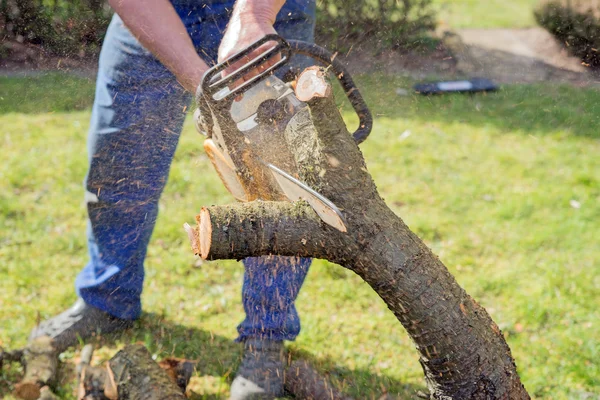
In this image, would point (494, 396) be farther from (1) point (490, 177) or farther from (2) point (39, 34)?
(2) point (39, 34)

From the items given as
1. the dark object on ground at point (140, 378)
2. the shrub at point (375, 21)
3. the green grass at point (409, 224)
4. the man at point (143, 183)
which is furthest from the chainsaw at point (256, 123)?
the shrub at point (375, 21)

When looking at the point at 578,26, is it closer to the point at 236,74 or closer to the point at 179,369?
the point at 179,369

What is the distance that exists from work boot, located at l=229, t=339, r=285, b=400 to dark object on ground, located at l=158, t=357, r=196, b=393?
0.57 ft

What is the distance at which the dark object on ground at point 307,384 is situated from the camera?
7.36 ft

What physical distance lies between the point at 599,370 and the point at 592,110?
314 centimetres

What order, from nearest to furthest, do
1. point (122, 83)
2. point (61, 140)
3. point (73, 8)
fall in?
1. point (122, 83)
2. point (61, 140)
3. point (73, 8)

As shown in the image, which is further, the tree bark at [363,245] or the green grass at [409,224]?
the green grass at [409,224]

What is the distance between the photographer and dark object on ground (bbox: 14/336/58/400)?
2.22 metres

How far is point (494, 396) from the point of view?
5.62 ft

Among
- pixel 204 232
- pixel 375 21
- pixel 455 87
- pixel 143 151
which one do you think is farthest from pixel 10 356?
pixel 375 21

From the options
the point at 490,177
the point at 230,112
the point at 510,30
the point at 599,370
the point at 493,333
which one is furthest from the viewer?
the point at 510,30

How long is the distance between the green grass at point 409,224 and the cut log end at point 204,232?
1.05 metres

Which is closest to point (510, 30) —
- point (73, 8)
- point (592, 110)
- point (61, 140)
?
point (592, 110)

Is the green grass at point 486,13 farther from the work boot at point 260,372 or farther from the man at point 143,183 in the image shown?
the work boot at point 260,372
